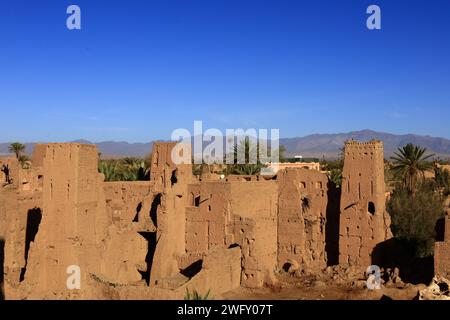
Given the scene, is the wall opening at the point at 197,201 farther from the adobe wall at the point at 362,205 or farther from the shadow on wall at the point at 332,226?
the adobe wall at the point at 362,205

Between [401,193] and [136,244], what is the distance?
1595 cm

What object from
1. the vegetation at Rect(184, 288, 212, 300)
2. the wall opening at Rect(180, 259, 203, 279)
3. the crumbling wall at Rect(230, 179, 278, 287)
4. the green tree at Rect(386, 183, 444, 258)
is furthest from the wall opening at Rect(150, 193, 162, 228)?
the green tree at Rect(386, 183, 444, 258)

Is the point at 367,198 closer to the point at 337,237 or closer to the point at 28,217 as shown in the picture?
the point at 337,237

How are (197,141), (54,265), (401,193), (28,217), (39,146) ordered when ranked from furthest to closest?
1. (197,141)
2. (401,193)
3. (39,146)
4. (28,217)
5. (54,265)

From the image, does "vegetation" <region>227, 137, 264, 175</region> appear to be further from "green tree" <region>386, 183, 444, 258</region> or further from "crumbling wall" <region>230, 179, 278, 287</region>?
A: "crumbling wall" <region>230, 179, 278, 287</region>

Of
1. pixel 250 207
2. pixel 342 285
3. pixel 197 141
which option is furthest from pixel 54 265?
pixel 197 141

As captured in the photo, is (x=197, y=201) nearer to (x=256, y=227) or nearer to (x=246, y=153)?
(x=256, y=227)

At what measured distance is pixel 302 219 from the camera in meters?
26.5

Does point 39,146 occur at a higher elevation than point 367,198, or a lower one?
higher

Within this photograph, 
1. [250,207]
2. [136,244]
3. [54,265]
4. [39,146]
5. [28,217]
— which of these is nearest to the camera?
[54,265]

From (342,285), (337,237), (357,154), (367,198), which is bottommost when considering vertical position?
(342,285)

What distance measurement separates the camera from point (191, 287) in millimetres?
19766

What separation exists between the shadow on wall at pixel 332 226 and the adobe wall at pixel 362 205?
1021 millimetres

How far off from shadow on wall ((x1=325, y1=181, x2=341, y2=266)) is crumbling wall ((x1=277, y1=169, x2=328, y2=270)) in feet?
0.63
